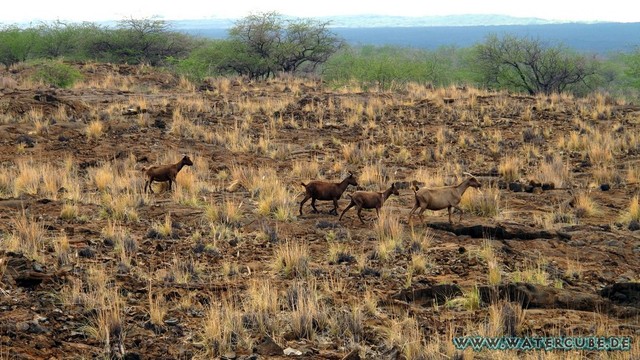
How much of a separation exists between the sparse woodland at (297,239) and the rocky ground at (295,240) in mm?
37

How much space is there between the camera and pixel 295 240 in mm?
10109

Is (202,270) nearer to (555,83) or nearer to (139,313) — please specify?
(139,313)

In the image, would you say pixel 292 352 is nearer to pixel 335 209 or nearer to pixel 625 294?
pixel 625 294

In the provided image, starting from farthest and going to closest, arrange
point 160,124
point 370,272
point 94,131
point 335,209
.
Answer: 1. point 160,124
2. point 94,131
3. point 335,209
4. point 370,272

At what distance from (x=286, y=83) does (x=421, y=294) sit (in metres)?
27.5

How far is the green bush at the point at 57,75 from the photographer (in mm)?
30453

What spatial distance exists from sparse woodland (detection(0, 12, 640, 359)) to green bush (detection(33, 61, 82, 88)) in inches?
298

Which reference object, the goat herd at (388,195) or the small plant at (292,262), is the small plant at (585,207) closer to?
the goat herd at (388,195)

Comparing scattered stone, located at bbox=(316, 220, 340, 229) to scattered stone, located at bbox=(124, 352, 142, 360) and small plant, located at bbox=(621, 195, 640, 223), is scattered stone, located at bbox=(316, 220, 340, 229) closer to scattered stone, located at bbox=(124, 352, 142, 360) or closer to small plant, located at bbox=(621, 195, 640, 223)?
small plant, located at bbox=(621, 195, 640, 223)

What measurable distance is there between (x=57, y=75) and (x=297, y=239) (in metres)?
24.0

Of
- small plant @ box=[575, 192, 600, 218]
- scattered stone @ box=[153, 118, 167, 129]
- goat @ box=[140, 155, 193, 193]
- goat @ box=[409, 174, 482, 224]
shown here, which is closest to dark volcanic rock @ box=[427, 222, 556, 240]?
goat @ box=[409, 174, 482, 224]

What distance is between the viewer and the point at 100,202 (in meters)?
12.6

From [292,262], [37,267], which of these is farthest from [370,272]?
[37,267]

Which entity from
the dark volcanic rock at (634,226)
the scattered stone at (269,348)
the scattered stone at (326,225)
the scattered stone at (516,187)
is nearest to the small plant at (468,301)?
the scattered stone at (269,348)
